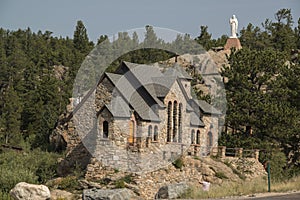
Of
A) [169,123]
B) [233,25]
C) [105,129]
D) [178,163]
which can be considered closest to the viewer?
[105,129]

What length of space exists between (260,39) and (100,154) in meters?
44.4

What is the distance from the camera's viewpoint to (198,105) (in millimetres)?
35344

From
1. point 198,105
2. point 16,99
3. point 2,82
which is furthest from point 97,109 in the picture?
point 2,82

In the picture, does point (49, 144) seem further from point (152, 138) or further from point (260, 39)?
point (260, 39)

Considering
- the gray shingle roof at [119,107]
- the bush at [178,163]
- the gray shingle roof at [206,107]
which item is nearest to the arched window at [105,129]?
the gray shingle roof at [119,107]

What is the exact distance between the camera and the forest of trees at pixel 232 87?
34219 millimetres

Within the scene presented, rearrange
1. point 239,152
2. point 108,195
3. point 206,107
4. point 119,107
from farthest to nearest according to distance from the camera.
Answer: point 206,107
point 239,152
point 119,107
point 108,195

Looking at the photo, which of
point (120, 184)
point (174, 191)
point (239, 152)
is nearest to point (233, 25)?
point (239, 152)

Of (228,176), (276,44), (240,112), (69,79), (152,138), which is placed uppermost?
(276,44)

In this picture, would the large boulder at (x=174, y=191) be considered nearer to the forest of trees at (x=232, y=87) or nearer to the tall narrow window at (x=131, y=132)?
the tall narrow window at (x=131, y=132)

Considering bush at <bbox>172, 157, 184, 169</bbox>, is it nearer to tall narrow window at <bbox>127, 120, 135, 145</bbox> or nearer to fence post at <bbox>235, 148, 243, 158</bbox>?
tall narrow window at <bbox>127, 120, 135, 145</bbox>

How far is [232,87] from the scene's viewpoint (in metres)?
37.0

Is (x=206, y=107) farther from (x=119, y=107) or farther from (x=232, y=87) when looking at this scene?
(x=119, y=107)

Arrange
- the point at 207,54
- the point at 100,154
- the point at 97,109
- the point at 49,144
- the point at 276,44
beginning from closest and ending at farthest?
the point at 100,154 → the point at 97,109 → the point at 49,144 → the point at 207,54 → the point at 276,44
